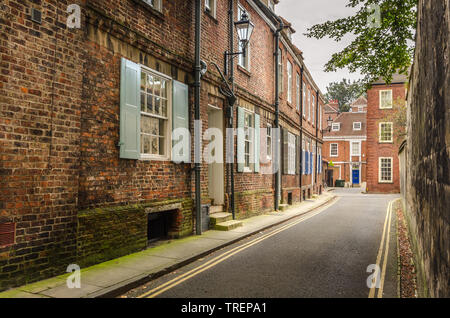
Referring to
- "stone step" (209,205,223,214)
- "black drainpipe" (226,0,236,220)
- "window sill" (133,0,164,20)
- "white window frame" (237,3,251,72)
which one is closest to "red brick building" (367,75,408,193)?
"white window frame" (237,3,251,72)

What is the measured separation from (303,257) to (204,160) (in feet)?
13.5

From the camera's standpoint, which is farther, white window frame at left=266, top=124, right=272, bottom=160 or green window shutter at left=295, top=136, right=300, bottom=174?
green window shutter at left=295, top=136, right=300, bottom=174

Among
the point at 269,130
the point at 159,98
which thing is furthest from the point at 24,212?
the point at 269,130

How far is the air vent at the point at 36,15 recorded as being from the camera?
5032 millimetres

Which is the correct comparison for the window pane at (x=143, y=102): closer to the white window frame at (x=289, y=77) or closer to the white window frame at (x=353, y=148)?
the white window frame at (x=289, y=77)

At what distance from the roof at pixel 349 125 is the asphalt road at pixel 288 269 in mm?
42042

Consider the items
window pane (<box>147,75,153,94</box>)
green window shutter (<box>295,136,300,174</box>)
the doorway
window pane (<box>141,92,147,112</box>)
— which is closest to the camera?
window pane (<box>141,92,147,112</box>)

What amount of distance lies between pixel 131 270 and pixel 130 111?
3.09 meters

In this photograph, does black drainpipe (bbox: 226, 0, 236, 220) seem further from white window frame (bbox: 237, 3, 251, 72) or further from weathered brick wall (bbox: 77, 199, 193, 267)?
weathered brick wall (bbox: 77, 199, 193, 267)

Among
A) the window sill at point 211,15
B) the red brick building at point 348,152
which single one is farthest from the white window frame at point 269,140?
the red brick building at point 348,152

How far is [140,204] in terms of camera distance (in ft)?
→ 24.0

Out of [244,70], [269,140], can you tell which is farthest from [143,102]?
[269,140]

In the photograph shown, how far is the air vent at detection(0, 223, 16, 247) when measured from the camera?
4.55 metres

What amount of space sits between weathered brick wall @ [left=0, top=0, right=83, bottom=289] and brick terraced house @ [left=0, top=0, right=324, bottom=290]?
2 cm
